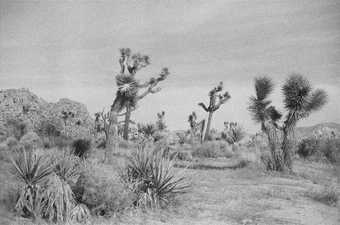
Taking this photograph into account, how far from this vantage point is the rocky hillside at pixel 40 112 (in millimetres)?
26766

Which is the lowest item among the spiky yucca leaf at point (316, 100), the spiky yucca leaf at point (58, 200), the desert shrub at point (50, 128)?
the spiky yucca leaf at point (58, 200)

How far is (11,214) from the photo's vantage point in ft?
19.7

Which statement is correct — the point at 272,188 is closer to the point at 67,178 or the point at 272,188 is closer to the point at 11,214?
the point at 67,178

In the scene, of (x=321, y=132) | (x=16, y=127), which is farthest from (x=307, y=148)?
(x=16, y=127)

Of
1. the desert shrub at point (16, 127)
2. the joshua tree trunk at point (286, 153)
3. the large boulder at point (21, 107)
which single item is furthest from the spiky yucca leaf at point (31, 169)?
the large boulder at point (21, 107)

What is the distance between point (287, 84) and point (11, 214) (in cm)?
1288

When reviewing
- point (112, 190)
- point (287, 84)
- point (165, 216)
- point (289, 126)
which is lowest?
point (165, 216)

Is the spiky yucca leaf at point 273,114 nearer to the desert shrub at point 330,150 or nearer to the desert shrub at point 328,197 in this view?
the desert shrub at point 330,150

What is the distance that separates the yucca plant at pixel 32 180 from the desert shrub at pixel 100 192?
27.4 inches

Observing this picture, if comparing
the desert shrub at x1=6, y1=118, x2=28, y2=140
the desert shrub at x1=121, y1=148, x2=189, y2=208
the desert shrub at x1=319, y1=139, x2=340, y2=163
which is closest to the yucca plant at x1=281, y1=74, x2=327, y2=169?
the desert shrub at x1=319, y1=139, x2=340, y2=163

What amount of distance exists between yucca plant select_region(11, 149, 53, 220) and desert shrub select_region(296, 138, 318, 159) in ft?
65.2

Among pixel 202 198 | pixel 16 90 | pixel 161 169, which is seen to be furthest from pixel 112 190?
pixel 16 90

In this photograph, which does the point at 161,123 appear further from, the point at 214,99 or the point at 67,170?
the point at 67,170

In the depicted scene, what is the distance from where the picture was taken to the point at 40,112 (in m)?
30.7
